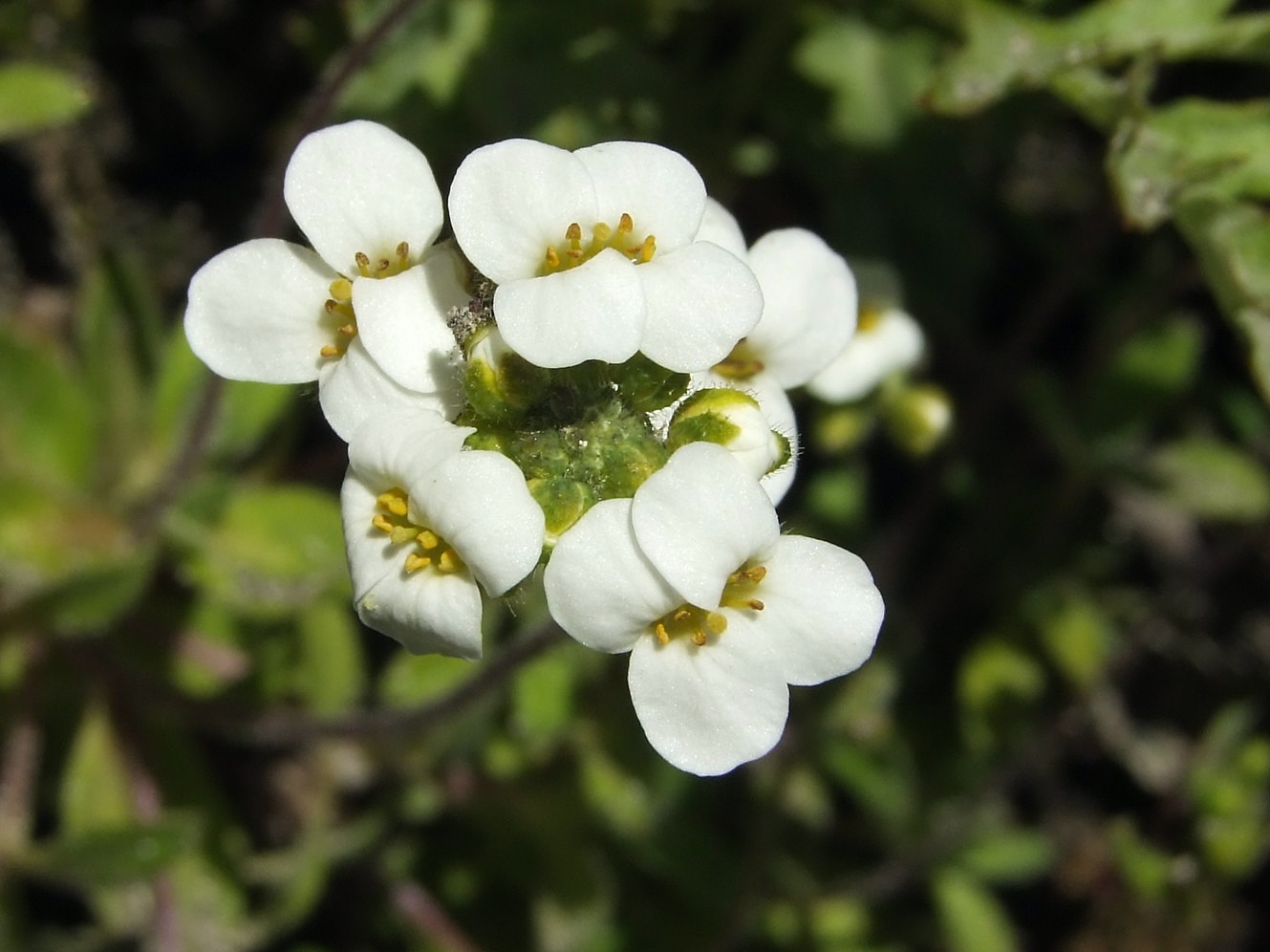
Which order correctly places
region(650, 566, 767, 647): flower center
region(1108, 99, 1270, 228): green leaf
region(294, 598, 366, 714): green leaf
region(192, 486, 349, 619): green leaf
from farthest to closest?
Result: region(294, 598, 366, 714): green leaf, region(192, 486, 349, 619): green leaf, region(1108, 99, 1270, 228): green leaf, region(650, 566, 767, 647): flower center

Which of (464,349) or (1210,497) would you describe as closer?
(464,349)

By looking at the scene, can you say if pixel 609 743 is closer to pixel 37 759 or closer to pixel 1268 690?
pixel 37 759

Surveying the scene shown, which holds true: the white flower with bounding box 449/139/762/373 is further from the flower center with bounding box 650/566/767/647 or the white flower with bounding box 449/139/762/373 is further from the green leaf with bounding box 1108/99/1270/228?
the green leaf with bounding box 1108/99/1270/228

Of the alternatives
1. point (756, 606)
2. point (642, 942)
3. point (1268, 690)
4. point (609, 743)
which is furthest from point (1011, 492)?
point (756, 606)

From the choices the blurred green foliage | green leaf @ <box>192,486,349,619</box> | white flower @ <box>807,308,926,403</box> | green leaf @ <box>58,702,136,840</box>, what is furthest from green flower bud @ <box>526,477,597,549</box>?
green leaf @ <box>58,702,136,840</box>

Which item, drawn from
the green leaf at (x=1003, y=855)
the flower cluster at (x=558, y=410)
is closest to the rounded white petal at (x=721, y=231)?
the flower cluster at (x=558, y=410)

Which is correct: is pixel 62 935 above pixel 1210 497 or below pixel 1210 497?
below
